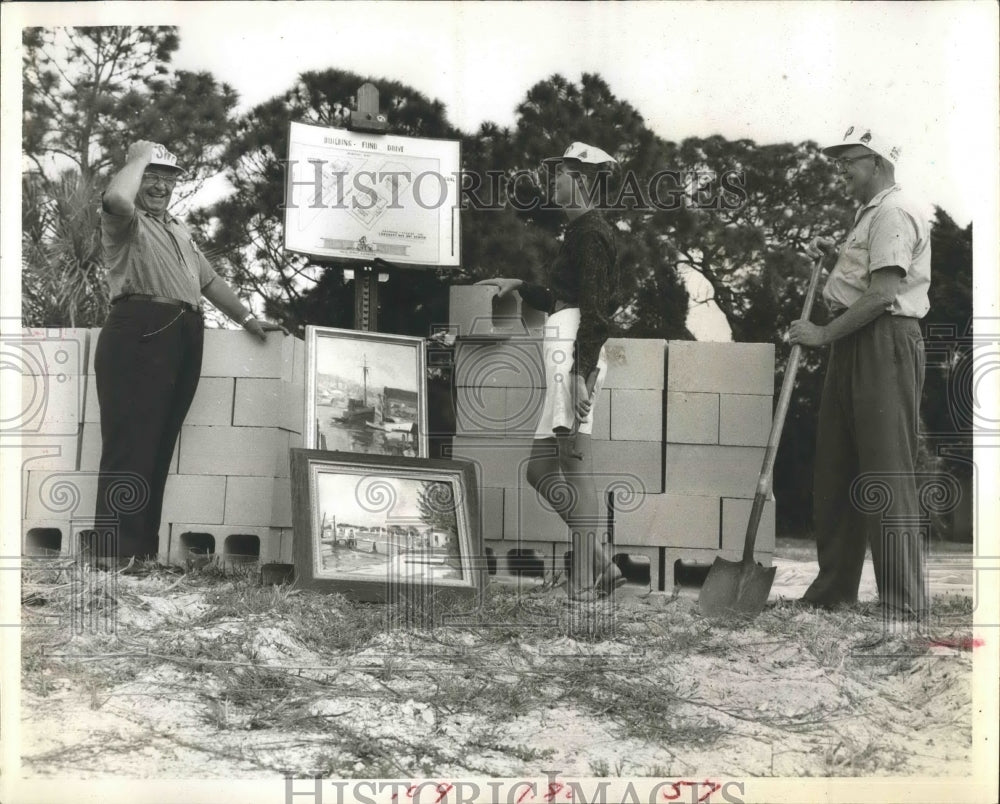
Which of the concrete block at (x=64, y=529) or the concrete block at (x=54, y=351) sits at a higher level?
the concrete block at (x=54, y=351)

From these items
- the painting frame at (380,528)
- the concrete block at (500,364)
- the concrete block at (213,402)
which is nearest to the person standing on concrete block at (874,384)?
the concrete block at (500,364)

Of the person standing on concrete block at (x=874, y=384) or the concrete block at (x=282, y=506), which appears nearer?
the person standing on concrete block at (x=874, y=384)

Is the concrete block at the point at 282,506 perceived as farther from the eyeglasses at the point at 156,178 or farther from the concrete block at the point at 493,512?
the eyeglasses at the point at 156,178

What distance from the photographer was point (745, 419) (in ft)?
17.9

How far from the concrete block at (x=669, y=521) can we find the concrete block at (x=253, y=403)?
5.14 feet

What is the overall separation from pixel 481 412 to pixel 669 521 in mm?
952

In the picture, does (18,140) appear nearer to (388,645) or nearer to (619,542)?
(388,645)

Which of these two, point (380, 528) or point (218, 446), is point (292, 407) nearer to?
→ point (218, 446)

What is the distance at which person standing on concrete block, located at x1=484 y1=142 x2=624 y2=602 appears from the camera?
5.22 meters

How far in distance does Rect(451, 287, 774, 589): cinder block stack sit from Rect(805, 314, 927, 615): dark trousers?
14.7 inches

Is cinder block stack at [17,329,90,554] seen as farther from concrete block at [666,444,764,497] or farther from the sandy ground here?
concrete block at [666,444,764,497]

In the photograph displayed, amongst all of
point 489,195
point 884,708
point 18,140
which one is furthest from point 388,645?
point 18,140

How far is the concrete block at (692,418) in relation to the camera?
18.0 ft

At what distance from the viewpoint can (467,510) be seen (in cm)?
523
